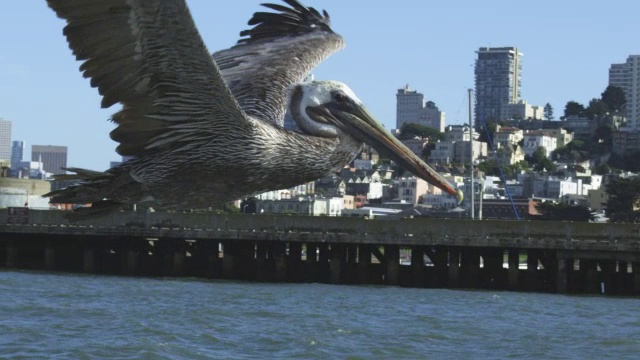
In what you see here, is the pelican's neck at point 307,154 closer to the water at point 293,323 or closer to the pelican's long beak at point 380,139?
the pelican's long beak at point 380,139

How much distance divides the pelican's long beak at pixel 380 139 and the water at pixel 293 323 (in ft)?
71.6


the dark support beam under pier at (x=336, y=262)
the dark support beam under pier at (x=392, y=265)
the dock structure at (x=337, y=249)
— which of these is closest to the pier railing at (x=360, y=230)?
the dock structure at (x=337, y=249)

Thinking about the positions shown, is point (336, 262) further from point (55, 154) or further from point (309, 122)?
point (309, 122)

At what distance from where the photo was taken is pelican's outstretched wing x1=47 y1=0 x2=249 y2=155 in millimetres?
7684

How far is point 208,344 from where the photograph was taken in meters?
32.0

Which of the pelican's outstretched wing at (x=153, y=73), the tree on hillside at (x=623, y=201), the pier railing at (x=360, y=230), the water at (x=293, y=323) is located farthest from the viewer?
the tree on hillside at (x=623, y=201)

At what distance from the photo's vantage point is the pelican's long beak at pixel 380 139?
23.2ft

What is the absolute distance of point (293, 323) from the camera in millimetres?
37656

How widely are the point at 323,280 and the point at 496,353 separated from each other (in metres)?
28.6

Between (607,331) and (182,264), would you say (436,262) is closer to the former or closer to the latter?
(182,264)

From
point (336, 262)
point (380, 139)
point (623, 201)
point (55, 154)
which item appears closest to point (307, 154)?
point (380, 139)

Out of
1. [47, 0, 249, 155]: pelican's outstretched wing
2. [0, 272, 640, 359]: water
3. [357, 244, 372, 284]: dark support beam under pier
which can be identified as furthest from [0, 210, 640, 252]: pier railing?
[47, 0, 249, 155]: pelican's outstretched wing

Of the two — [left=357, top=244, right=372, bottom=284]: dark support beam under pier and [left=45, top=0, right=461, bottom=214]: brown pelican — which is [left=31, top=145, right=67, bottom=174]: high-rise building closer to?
[left=45, top=0, right=461, bottom=214]: brown pelican

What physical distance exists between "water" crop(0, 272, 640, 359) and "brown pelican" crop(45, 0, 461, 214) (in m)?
21.0
